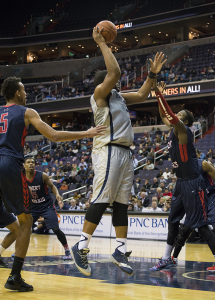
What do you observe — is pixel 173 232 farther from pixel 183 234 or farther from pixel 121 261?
pixel 121 261

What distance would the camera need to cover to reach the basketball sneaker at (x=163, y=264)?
517cm

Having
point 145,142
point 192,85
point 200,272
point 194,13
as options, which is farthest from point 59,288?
point 194,13

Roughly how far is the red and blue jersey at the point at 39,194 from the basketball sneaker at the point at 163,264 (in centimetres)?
253

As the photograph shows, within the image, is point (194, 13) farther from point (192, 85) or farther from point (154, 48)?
point (192, 85)

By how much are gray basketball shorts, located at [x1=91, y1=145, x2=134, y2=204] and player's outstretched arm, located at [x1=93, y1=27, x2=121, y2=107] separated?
20.7 inches

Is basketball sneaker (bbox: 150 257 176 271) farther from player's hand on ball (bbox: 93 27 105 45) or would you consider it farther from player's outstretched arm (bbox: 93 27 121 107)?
player's hand on ball (bbox: 93 27 105 45)

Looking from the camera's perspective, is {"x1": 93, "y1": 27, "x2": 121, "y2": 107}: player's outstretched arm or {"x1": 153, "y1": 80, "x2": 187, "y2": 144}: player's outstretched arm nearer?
{"x1": 93, "y1": 27, "x2": 121, "y2": 107}: player's outstretched arm

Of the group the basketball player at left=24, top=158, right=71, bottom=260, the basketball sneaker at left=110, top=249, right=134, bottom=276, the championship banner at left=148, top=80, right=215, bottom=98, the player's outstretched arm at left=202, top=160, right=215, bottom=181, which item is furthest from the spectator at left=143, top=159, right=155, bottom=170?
the basketball sneaker at left=110, top=249, right=134, bottom=276

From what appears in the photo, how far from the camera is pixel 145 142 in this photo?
2100cm

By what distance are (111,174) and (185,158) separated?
64.9 inches

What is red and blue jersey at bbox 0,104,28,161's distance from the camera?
3.74 m

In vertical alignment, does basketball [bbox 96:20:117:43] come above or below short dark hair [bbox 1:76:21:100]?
above

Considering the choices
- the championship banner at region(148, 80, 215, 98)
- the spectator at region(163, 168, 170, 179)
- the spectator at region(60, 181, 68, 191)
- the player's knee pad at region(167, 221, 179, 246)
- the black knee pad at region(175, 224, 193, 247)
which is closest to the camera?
the player's knee pad at region(167, 221, 179, 246)

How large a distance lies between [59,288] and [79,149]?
20291 mm
